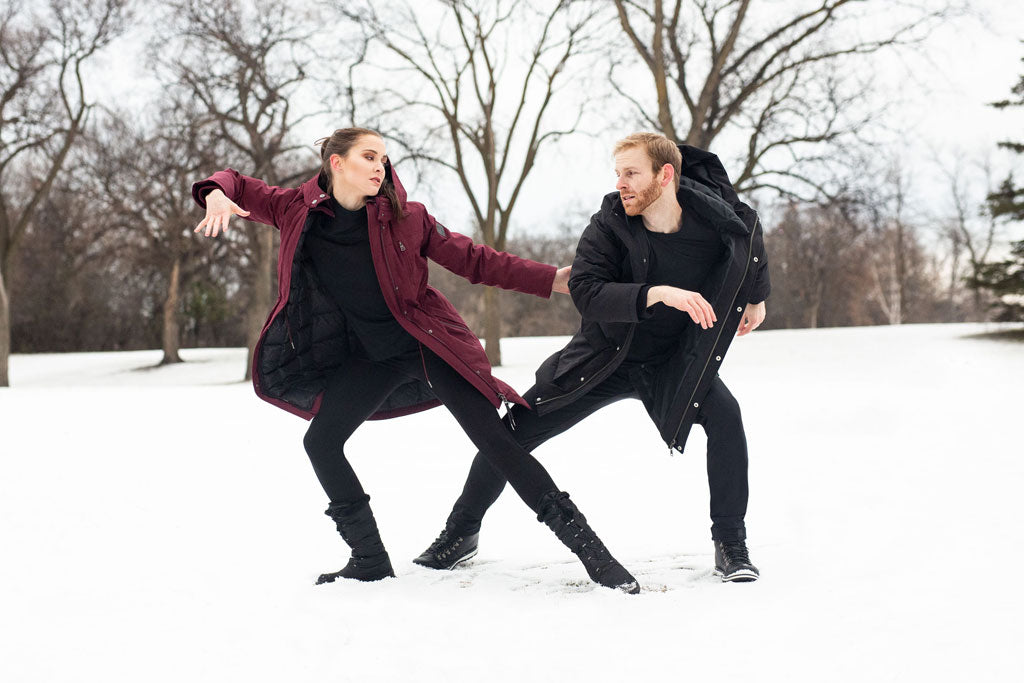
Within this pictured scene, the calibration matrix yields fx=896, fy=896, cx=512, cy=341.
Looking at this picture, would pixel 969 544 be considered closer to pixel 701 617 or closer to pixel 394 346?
pixel 701 617

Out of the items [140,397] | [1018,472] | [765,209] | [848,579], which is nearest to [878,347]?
[765,209]

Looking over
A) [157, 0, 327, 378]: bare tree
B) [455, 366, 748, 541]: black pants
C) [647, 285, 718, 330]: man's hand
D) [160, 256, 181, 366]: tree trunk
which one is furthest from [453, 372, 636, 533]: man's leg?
[160, 256, 181, 366]: tree trunk

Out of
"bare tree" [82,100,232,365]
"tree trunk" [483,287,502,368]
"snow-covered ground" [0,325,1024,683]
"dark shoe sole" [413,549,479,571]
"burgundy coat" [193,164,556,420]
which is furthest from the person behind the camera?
"bare tree" [82,100,232,365]

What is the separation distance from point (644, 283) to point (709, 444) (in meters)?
0.72

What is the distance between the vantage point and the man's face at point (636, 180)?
355 cm

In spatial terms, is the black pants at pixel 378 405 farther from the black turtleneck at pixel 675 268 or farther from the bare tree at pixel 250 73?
the bare tree at pixel 250 73

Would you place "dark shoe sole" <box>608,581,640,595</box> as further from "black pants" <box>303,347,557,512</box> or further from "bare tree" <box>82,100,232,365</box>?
"bare tree" <box>82,100,232,365</box>

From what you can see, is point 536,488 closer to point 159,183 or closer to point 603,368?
point 603,368

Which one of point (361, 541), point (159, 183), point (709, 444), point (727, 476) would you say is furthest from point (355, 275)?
point (159, 183)

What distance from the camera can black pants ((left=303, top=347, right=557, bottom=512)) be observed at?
345cm

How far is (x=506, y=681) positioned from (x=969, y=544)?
2695 mm

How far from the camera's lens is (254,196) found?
3668 millimetres

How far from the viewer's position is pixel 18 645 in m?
3.08

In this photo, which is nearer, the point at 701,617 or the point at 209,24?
the point at 701,617
